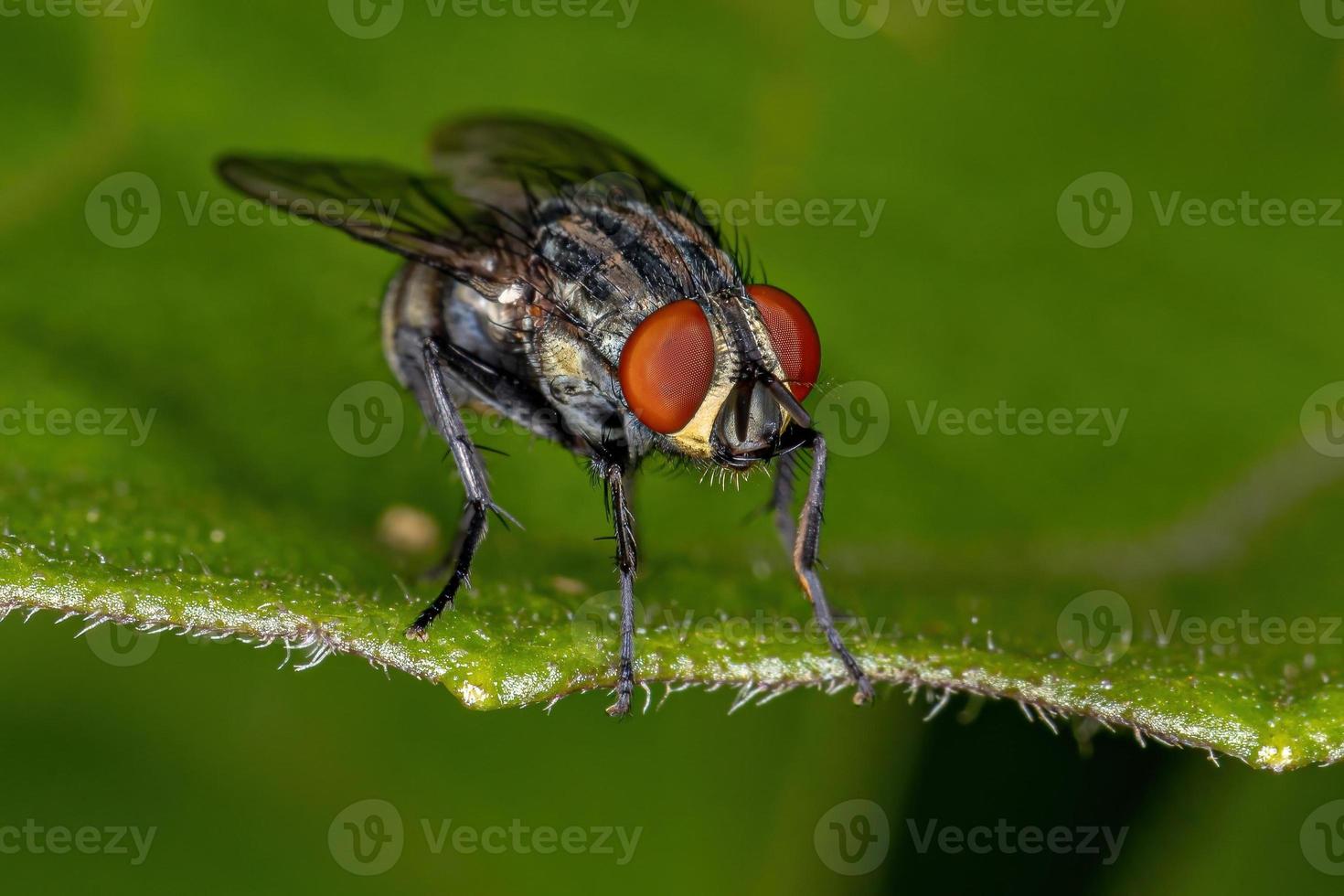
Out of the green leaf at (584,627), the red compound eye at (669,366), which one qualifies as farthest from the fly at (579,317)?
the green leaf at (584,627)

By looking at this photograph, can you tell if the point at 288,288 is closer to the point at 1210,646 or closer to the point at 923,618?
the point at 923,618

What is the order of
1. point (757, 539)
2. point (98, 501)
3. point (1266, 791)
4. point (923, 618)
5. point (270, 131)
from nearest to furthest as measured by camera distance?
point (98, 501), point (923, 618), point (1266, 791), point (757, 539), point (270, 131)

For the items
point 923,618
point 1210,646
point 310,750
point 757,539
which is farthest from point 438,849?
point 1210,646

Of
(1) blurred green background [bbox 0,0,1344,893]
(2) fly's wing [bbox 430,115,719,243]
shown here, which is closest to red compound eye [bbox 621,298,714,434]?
(1) blurred green background [bbox 0,0,1344,893]

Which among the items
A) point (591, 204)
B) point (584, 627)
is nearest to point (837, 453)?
point (591, 204)

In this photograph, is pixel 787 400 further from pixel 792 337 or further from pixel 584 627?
pixel 584 627

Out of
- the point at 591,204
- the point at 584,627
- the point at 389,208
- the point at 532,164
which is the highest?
the point at 532,164

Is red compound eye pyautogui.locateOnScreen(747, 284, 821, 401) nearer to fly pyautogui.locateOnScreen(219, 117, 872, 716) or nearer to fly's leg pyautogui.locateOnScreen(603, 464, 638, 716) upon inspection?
fly pyautogui.locateOnScreen(219, 117, 872, 716)
